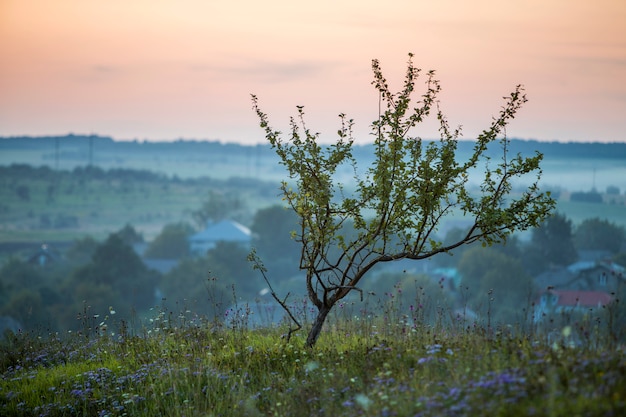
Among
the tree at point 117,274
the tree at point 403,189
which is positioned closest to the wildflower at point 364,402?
the tree at point 403,189

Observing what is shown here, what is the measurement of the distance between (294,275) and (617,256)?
3750 centimetres

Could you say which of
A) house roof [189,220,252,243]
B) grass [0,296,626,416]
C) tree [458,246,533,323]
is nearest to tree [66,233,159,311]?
tree [458,246,533,323]

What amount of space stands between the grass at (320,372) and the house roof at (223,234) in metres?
107

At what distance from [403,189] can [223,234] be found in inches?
4533

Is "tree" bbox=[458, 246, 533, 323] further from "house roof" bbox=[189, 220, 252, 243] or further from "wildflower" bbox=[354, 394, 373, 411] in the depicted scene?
"wildflower" bbox=[354, 394, 373, 411]

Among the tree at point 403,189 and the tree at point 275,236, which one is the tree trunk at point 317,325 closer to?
the tree at point 403,189

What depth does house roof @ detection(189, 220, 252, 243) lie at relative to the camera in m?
123

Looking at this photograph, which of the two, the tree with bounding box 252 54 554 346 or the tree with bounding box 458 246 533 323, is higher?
the tree with bounding box 252 54 554 346

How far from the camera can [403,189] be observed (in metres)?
11.5

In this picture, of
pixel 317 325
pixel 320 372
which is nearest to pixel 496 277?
pixel 317 325

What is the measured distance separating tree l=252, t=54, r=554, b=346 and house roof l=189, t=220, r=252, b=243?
10912 centimetres

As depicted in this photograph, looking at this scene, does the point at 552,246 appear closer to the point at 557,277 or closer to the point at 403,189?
the point at 557,277

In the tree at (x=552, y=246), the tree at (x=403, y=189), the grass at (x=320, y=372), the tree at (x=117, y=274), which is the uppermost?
the tree at (x=403, y=189)

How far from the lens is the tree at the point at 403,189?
11414 millimetres
